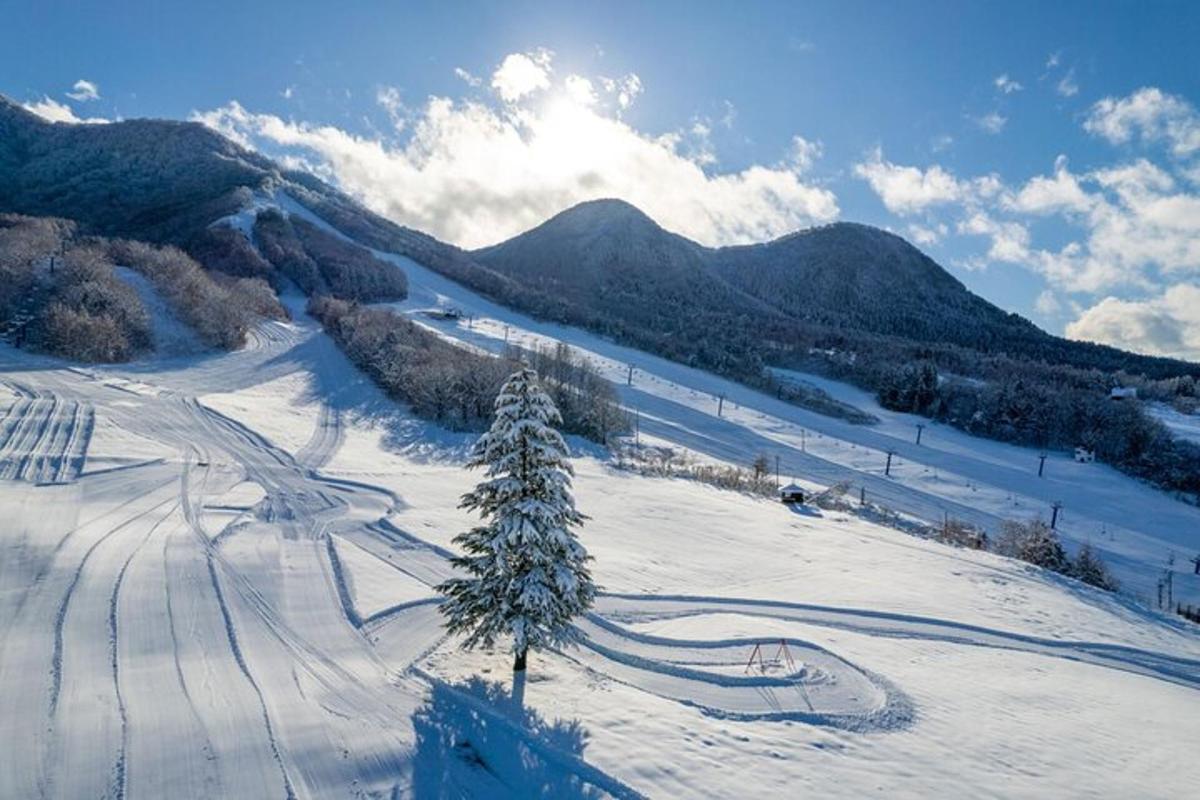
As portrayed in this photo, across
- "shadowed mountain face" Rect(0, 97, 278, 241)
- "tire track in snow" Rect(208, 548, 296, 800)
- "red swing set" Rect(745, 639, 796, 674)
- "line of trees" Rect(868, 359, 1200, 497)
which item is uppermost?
"shadowed mountain face" Rect(0, 97, 278, 241)

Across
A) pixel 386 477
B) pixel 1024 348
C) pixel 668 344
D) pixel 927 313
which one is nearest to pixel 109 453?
pixel 386 477

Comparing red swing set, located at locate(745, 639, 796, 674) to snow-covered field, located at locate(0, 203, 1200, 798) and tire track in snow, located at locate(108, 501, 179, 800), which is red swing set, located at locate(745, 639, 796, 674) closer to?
snow-covered field, located at locate(0, 203, 1200, 798)

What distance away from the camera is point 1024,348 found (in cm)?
12900

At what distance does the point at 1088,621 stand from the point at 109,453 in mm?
35954

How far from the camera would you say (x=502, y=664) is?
40.8 ft

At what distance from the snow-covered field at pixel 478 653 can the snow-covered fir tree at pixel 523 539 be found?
1.34m

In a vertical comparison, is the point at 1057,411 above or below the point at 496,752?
above

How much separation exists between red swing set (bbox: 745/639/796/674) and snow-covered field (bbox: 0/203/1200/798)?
11cm

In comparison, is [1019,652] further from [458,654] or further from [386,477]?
[386,477]

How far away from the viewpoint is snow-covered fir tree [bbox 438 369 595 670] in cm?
1118

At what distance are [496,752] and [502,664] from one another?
9.00 ft

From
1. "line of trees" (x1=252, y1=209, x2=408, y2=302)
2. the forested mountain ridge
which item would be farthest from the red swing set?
"line of trees" (x1=252, y1=209, x2=408, y2=302)

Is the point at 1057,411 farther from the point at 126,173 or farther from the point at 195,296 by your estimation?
the point at 126,173

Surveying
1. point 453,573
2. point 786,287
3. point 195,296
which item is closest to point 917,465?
point 453,573
